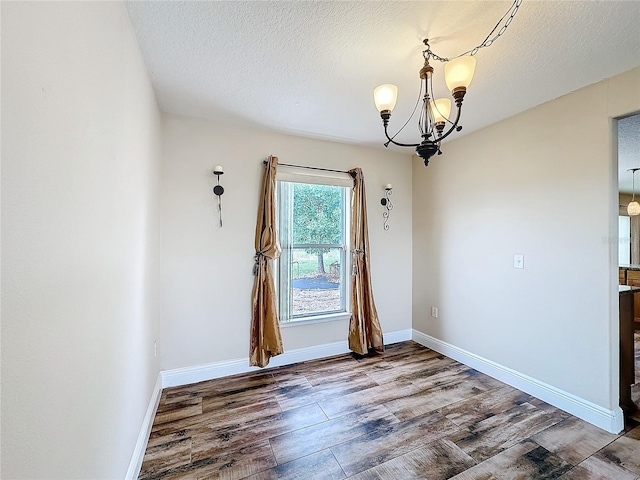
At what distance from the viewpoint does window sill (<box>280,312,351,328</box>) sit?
9.76 ft

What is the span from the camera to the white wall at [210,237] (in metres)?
2.55

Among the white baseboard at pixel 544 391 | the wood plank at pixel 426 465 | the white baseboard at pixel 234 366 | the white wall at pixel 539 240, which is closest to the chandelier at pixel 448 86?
the white wall at pixel 539 240

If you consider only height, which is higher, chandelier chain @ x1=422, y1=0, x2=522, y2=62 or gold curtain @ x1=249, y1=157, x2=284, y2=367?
chandelier chain @ x1=422, y1=0, x2=522, y2=62

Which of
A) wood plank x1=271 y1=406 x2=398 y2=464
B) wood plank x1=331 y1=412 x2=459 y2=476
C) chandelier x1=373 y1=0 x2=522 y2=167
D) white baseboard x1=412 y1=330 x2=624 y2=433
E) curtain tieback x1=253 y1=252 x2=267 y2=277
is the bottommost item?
wood plank x1=331 y1=412 x2=459 y2=476

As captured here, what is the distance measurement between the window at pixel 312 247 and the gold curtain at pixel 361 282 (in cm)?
12

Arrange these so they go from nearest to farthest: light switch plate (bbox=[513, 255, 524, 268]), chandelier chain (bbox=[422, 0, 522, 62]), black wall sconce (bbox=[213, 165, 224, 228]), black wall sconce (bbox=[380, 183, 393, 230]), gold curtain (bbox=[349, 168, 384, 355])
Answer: chandelier chain (bbox=[422, 0, 522, 62]) → light switch plate (bbox=[513, 255, 524, 268]) → black wall sconce (bbox=[213, 165, 224, 228]) → gold curtain (bbox=[349, 168, 384, 355]) → black wall sconce (bbox=[380, 183, 393, 230])

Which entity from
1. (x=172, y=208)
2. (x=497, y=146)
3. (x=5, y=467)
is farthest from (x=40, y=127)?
(x=497, y=146)

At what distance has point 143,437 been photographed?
1.76 meters

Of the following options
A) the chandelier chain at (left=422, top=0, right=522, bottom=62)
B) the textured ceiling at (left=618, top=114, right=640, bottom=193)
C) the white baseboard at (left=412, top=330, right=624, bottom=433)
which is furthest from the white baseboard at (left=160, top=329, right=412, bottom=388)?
the textured ceiling at (left=618, top=114, right=640, bottom=193)

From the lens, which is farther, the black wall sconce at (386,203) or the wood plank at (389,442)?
the black wall sconce at (386,203)

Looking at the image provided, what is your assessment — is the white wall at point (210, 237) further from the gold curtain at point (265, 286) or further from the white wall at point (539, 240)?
the white wall at point (539, 240)

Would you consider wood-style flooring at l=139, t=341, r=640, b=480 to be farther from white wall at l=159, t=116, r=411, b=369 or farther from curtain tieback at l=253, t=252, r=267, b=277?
curtain tieback at l=253, t=252, r=267, b=277

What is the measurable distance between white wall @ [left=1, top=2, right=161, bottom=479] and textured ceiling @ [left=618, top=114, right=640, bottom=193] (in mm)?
3711

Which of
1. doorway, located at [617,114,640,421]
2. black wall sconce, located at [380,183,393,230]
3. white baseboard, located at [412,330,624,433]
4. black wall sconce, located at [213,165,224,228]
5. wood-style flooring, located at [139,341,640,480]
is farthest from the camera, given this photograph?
black wall sconce, located at [380,183,393,230]
